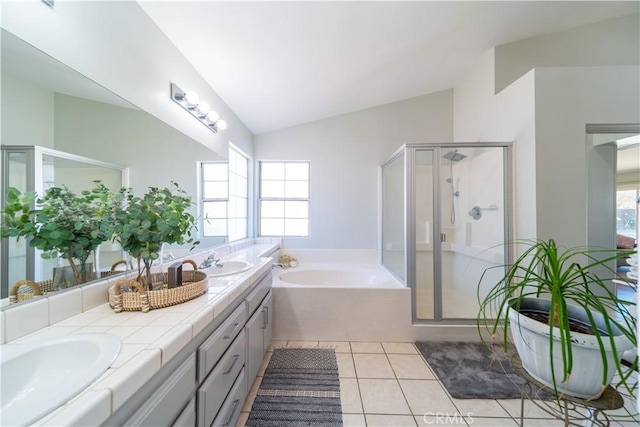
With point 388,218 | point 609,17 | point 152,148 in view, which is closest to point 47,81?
point 152,148

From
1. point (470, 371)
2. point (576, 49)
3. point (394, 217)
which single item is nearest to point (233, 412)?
point (470, 371)

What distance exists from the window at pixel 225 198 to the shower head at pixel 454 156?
228 centimetres

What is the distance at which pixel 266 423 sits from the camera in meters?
1.37

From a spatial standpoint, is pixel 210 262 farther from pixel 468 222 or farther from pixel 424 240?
pixel 468 222

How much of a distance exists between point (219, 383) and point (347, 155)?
298 cm

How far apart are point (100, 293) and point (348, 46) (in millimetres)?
2347

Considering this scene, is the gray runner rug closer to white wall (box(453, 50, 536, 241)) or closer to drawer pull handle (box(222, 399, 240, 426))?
drawer pull handle (box(222, 399, 240, 426))

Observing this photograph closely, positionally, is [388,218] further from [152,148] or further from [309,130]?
[152,148]

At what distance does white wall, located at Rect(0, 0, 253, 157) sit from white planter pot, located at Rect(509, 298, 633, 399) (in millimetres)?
2123

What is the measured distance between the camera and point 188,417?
827mm

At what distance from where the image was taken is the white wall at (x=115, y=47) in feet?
2.89

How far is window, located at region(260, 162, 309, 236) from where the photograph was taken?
3.50 meters

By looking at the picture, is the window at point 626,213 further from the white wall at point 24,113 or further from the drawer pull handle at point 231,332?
the white wall at point 24,113

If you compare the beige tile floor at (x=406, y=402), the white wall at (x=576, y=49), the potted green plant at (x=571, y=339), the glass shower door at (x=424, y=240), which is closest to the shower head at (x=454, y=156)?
the glass shower door at (x=424, y=240)
